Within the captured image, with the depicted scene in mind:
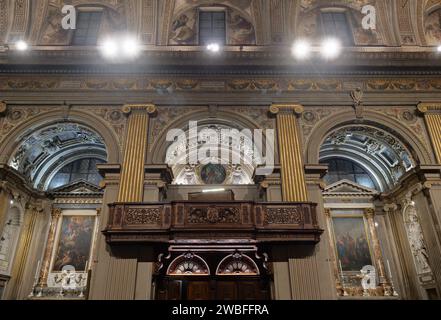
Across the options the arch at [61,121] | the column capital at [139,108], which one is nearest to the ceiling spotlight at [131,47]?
the column capital at [139,108]

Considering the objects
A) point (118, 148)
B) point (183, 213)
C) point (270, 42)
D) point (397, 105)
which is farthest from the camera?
point (270, 42)

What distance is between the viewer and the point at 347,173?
1248 cm

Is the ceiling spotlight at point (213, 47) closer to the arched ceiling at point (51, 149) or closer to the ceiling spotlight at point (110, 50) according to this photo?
the ceiling spotlight at point (110, 50)

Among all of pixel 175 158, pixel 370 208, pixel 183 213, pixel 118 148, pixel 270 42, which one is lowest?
pixel 183 213

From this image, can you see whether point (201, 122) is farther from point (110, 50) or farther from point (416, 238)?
point (416, 238)

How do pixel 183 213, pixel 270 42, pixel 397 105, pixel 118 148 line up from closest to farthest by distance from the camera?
pixel 183 213 → pixel 118 148 → pixel 397 105 → pixel 270 42

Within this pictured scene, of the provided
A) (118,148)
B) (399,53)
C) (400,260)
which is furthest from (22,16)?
(400,260)

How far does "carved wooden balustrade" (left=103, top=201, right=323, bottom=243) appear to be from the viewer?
25.5 ft

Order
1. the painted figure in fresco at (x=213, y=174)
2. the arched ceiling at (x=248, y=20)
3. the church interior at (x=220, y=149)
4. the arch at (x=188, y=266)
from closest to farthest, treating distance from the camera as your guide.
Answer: the church interior at (x=220, y=149) < the arch at (x=188, y=266) < the arched ceiling at (x=248, y=20) < the painted figure in fresco at (x=213, y=174)

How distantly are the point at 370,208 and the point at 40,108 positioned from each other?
36.5ft

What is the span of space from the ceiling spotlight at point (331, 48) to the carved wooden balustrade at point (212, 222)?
5.11 m

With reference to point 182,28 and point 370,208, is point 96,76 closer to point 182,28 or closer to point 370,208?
point 182,28

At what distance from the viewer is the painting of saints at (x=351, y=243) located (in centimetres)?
1070

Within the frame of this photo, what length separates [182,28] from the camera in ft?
38.1
